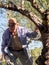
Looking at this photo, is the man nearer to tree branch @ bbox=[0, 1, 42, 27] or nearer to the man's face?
the man's face

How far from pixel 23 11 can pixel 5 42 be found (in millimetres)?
793

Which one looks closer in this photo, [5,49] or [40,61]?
[40,61]

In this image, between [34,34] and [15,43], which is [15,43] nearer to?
[15,43]

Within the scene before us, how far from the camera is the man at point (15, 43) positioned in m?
7.20

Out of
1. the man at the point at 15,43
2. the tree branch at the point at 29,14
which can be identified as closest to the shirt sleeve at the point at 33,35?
the man at the point at 15,43

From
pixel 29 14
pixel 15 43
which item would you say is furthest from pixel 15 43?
pixel 29 14

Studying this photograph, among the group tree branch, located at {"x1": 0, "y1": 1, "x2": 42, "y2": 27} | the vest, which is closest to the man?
the vest

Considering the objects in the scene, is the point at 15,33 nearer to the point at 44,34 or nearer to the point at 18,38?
the point at 18,38

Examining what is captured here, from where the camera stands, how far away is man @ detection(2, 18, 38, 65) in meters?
7.20

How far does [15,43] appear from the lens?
292 inches

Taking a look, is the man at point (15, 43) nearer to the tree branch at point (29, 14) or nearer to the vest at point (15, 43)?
the vest at point (15, 43)

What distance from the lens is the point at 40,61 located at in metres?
7.02

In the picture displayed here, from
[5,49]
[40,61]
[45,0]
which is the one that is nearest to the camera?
[40,61]

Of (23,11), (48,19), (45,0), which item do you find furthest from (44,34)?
(45,0)
